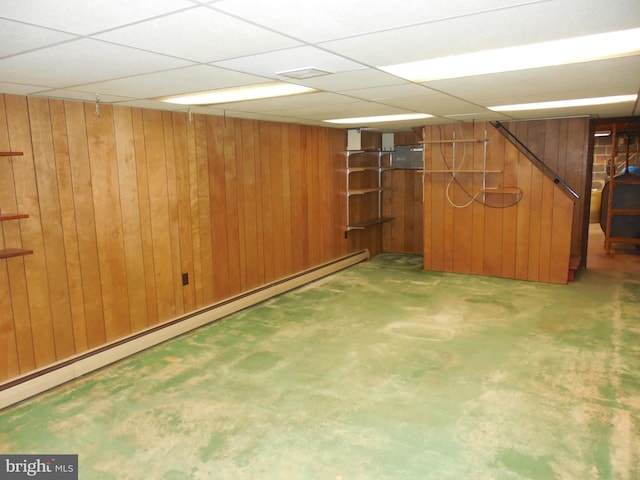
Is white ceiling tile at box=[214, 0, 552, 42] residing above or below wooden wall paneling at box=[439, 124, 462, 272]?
above

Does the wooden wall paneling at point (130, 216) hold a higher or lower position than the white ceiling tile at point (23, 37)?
lower

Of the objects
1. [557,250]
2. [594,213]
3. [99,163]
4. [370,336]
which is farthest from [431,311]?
[594,213]

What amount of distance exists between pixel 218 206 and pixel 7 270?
79.8 inches

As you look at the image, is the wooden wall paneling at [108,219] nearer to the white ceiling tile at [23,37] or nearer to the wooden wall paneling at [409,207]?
the white ceiling tile at [23,37]

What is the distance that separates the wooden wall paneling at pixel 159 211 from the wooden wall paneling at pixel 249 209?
1.00m

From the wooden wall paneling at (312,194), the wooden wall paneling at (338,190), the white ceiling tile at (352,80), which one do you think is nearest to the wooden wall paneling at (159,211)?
the white ceiling tile at (352,80)

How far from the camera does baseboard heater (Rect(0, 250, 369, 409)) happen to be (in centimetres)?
309

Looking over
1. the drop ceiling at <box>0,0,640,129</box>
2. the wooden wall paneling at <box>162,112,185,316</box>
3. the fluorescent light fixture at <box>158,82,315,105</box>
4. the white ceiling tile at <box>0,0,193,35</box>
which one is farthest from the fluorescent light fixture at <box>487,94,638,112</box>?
the white ceiling tile at <box>0,0,193,35</box>

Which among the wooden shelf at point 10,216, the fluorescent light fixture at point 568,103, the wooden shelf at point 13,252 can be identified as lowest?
the wooden shelf at point 13,252

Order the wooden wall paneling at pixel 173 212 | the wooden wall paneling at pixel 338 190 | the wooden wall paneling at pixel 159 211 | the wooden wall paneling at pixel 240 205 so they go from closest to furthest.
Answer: the wooden wall paneling at pixel 159 211 → the wooden wall paneling at pixel 173 212 → the wooden wall paneling at pixel 240 205 → the wooden wall paneling at pixel 338 190

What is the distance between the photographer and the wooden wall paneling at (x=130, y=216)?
3711 mm

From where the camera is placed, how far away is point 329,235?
655 centimetres

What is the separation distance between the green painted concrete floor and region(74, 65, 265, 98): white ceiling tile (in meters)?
2.05

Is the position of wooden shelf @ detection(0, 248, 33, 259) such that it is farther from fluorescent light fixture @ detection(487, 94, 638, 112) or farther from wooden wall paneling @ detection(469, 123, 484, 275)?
wooden wall paneling @ detection(469, 123, 484, 275)
